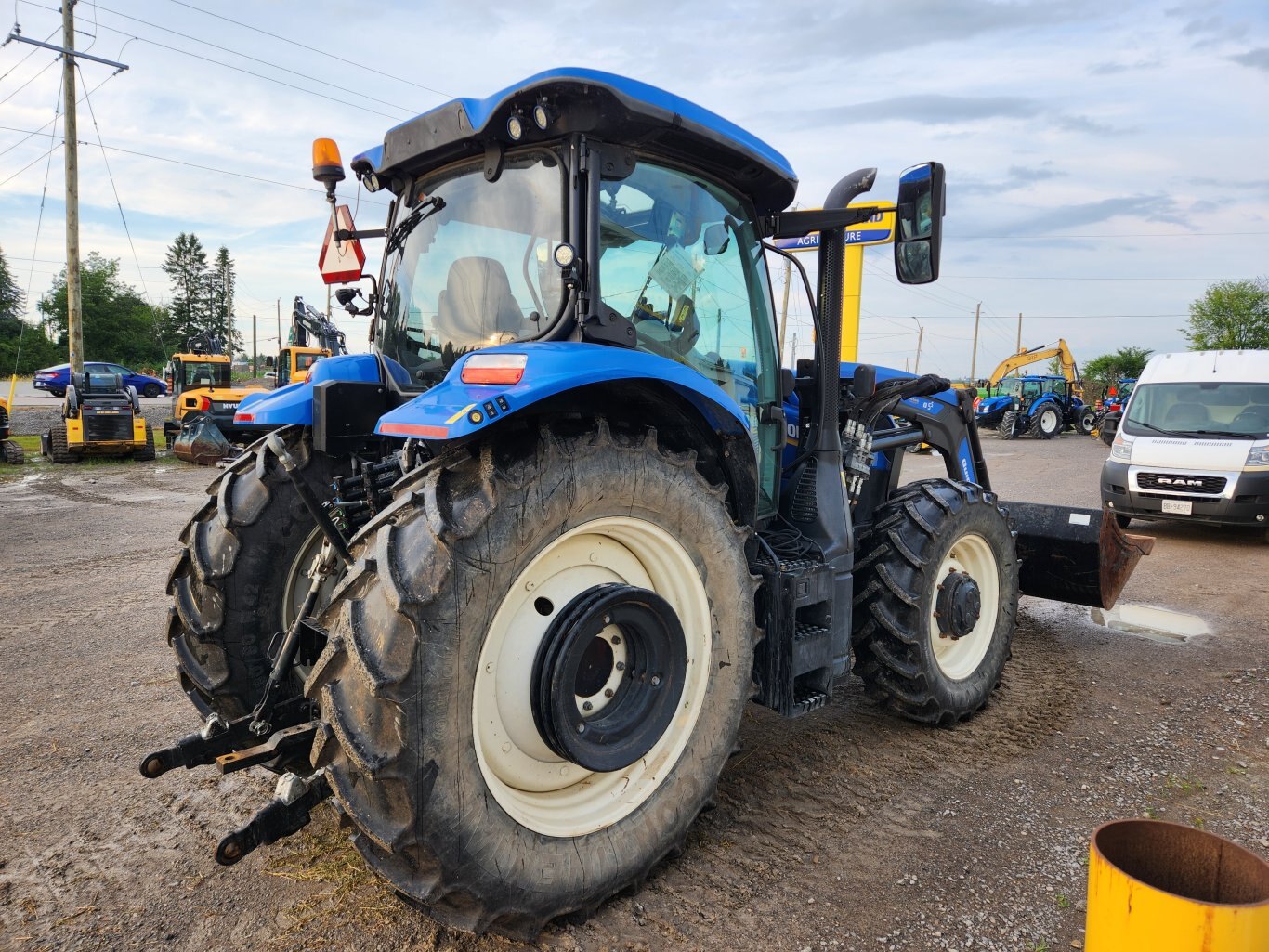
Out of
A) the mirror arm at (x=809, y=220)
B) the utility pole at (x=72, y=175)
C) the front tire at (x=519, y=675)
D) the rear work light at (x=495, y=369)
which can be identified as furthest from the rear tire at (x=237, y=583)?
the utility pole at (x=72, y=175)

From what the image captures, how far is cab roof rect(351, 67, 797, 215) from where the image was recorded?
2529 mm

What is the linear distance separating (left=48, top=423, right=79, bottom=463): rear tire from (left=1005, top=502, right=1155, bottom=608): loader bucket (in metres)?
15.9

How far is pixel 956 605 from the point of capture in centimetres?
384

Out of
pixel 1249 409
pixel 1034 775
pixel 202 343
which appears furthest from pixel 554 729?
pixel 202 343

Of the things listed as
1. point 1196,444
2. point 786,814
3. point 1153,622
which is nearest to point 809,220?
point 786,814

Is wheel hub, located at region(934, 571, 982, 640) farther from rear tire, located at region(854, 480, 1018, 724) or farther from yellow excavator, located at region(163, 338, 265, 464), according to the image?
yellow excavator, located at region(163, 338, 265, 464)

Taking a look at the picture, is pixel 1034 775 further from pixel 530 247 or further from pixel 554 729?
pixel 530 247

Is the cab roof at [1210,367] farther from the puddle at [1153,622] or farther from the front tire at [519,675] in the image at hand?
the front tire at [519,675]

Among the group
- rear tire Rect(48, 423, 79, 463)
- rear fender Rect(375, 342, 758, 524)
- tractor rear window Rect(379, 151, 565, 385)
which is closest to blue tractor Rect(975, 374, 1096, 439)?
rear tire Rect(48, 423, 79, 463)

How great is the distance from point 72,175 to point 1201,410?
2266 cm

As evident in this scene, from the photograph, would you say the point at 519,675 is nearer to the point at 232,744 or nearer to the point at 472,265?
the point at 232,744

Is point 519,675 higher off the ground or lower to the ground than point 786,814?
higher

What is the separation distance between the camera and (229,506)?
9.84ft

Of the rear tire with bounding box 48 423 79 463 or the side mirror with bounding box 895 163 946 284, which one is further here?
the rear tire with bounding box 48 423 79 463
